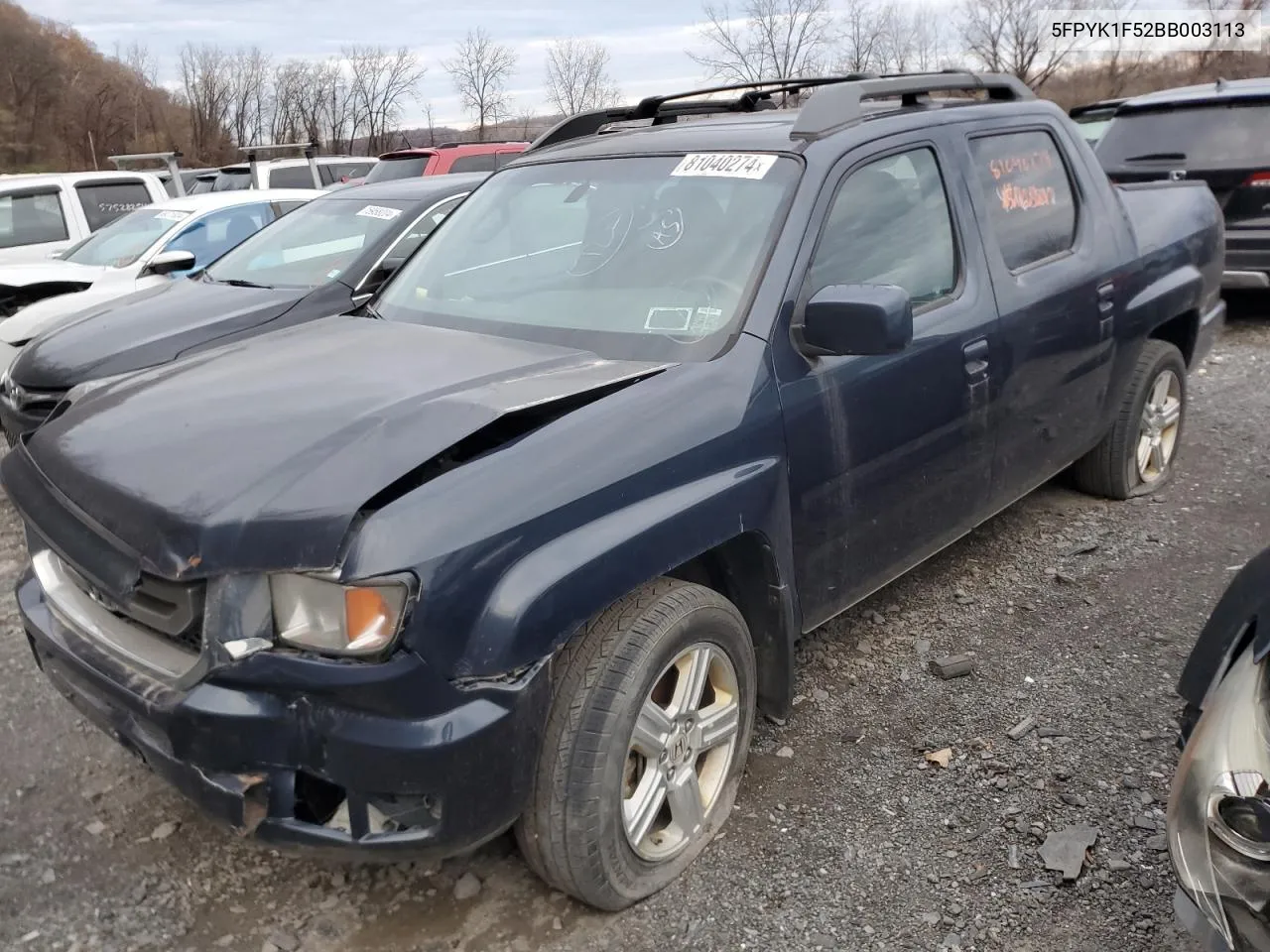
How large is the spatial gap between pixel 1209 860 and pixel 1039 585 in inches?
94.6

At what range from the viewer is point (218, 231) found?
8.22 metres

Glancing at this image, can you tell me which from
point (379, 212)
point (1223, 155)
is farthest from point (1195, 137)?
point (379, 212)

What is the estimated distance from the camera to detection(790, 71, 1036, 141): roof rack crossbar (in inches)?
123

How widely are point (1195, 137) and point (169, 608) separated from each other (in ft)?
26.7

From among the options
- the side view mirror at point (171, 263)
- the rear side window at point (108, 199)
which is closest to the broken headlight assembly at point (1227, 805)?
the side view mirror at point (171, 263)

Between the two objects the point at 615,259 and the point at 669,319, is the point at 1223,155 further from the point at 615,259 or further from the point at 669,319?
the point at 669,319

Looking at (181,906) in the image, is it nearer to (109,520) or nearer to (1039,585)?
(109,520)

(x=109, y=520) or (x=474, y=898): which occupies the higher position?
(x=109, y=520)

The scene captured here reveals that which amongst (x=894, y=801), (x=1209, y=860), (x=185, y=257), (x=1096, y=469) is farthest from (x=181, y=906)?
(x=185, y=257)

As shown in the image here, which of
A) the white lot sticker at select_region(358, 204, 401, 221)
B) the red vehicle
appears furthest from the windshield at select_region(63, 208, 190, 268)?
the red vehicle

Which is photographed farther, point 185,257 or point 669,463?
point 185,257

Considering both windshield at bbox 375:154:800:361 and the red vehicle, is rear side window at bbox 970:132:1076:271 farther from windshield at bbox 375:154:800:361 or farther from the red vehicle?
the red vehicle

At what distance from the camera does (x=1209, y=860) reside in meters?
1.85

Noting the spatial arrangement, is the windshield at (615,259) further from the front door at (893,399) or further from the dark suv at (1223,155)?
the dark suv at (1223,155)
